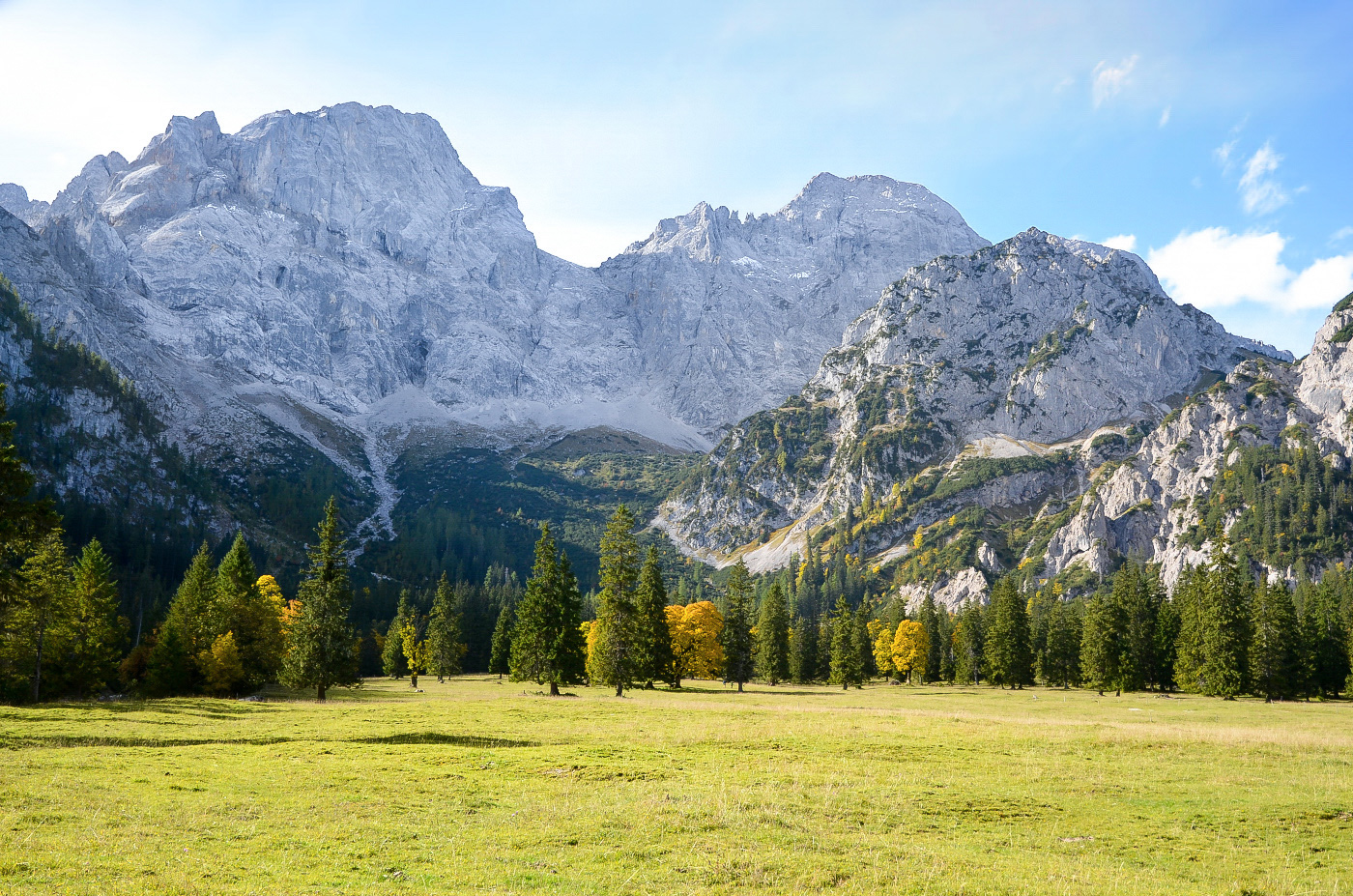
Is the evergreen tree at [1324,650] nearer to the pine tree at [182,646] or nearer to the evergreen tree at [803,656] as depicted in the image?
the evergreen tree at [803,656]

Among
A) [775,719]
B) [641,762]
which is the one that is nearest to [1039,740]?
[775,719]

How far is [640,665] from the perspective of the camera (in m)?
78.2

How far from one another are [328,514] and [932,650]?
10258 cm

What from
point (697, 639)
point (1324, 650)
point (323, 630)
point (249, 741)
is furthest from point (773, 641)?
point (249, 741)

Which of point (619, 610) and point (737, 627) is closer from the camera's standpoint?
point (619, 610)

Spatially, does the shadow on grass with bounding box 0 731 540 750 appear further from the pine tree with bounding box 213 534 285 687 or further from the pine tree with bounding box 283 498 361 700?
the pine tree with bounding box 213 534 285 687

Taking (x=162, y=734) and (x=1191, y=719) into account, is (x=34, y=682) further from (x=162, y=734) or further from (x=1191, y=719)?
(x=1191, y=719)

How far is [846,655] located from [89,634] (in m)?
85.0

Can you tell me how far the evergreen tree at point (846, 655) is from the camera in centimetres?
10819

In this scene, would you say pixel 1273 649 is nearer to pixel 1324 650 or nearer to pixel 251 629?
pixel 1324 650

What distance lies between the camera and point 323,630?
64.6 m

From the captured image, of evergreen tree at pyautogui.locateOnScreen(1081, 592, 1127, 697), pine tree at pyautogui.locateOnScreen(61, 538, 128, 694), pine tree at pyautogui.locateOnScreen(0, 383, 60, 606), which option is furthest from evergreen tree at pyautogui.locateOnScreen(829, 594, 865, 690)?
pine tree at pyautogui.locateOnScreen(0, 383, 60, 606)

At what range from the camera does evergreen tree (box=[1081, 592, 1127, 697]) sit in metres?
93.8

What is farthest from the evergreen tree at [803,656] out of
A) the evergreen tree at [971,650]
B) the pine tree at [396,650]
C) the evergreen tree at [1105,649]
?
the pine tree at [396,650]
